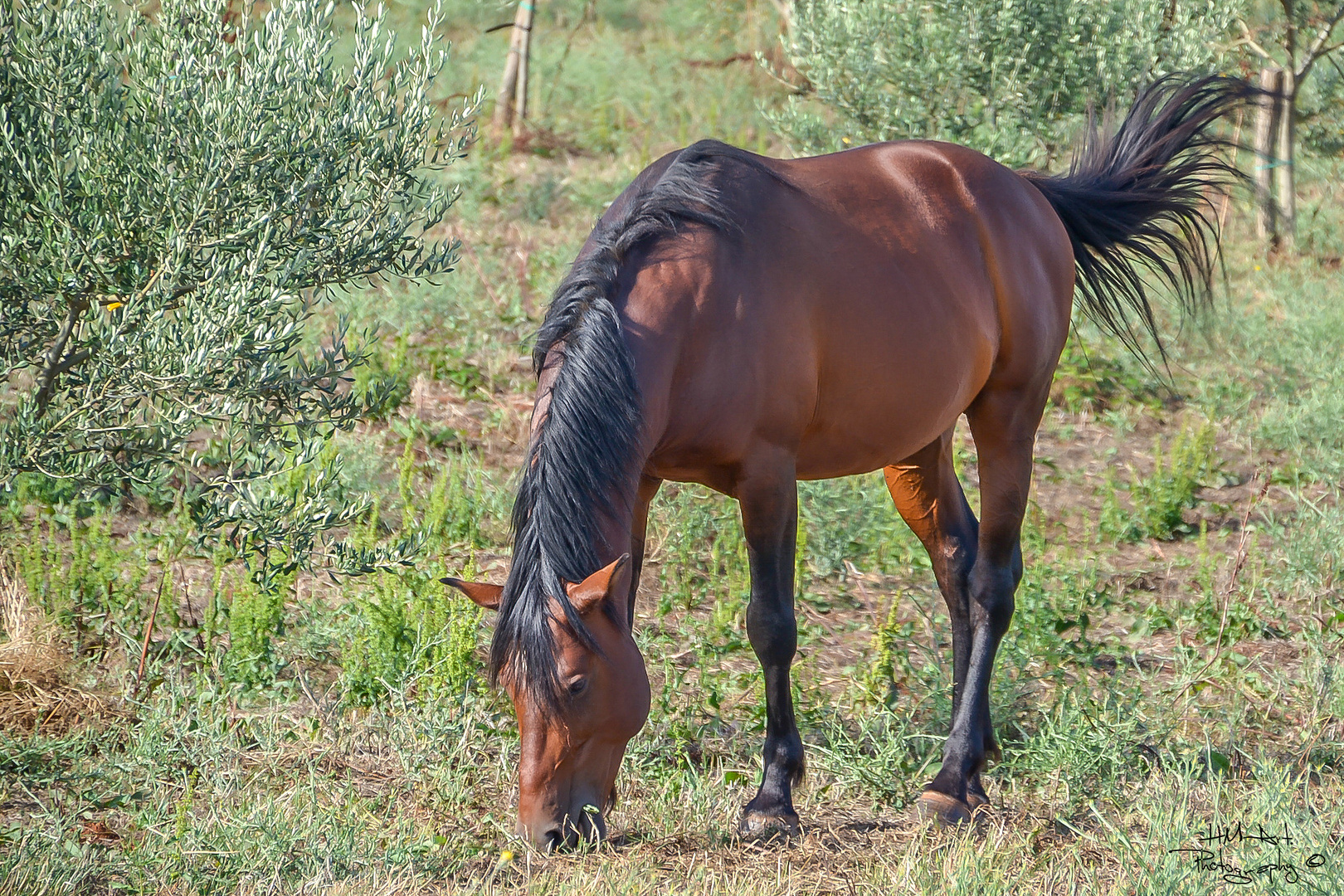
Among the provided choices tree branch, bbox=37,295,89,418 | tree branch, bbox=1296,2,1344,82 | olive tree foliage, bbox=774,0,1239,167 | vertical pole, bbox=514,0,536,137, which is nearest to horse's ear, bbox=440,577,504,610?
tree branch, bbox=37,295,89,418

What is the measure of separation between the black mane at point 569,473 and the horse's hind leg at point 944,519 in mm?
1784

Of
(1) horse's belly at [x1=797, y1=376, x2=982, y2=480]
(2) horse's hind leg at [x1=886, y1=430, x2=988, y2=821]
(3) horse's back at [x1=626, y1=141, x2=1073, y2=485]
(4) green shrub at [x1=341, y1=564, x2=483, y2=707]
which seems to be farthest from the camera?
(2) horse's hind leg at [x1=886, y1=430, x2=988, y2=821]

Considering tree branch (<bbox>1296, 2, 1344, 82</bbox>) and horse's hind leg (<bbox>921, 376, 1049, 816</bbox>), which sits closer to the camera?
horse's hind leg (<bbox>921, 376, 1049, 816</bbox>)

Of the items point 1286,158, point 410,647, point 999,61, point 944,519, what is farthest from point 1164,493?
point 1286,158

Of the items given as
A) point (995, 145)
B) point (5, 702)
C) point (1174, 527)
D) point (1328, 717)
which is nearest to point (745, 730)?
→ point (1328, 717)

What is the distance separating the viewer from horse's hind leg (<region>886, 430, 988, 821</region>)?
15.3 feet

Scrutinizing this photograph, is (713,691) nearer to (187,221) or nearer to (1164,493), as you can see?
(187,221)

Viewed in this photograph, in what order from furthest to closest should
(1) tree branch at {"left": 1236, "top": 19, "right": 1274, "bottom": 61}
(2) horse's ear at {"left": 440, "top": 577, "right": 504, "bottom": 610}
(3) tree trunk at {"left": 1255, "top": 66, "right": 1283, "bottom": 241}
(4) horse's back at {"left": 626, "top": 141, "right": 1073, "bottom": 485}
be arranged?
(3) tree trunk at {"left": 1255, "top": 66, "right": 1283, "bottom": 241} < (1) tree branch at {"left": 1236, "top": 19, "right": 1274, "bottom": 61} < (4) horse's back at {"left": 626, "top": 141, "right": 1073, "bottom": 485} < (2) horse's ear at {"left": 440, "top": 577, "right": 504, "bottom": 610}

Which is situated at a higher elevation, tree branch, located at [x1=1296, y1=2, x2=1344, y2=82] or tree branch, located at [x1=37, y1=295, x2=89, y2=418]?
tree branch, located at [x1=1296, y1=2, x2=1344, y2=82]

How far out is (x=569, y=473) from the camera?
3.16 m

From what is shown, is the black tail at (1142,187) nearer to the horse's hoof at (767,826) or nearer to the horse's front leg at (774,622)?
the horse's front leg at (774,622)

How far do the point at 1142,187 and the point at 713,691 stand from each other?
9.29 feet

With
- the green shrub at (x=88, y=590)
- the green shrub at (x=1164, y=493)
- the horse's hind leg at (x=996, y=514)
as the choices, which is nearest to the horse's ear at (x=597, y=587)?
the horse's hind leg at (x=996, y=514)

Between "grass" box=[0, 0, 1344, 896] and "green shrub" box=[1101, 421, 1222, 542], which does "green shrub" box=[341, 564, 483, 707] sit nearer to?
"grass" box=[0, 0, 1344, 896]
